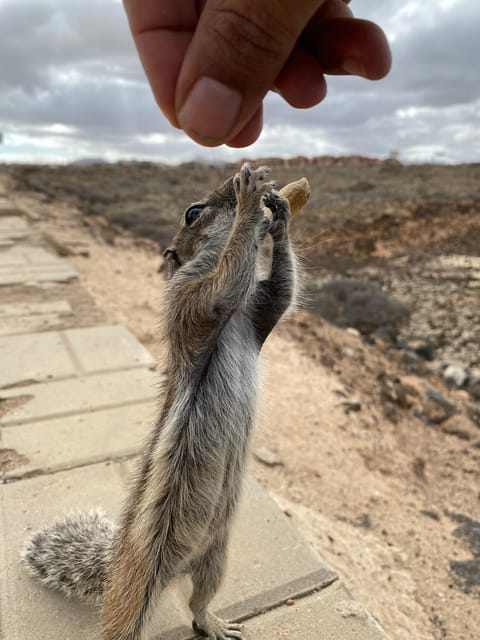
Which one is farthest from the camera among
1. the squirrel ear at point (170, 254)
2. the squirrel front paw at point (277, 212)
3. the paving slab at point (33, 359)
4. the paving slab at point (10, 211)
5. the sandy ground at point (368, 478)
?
the paving slab at point (10, 211)

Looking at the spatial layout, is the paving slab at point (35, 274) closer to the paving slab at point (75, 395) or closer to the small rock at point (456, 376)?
the paving slab at point (75, 395)

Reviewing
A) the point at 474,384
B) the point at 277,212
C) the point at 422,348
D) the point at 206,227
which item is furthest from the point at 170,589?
the point at 422,348

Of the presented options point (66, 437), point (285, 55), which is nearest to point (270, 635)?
point (66, 437)

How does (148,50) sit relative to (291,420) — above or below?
above

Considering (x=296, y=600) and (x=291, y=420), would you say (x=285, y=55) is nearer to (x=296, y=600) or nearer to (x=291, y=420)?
(x=296, y=600)

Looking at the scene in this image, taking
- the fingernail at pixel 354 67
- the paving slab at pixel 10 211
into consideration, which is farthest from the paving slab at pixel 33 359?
the paving slab at pixel 10 211

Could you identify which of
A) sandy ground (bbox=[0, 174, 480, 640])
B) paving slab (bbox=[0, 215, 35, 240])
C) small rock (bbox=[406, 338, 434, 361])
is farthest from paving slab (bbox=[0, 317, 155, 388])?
paving slab (bbox=[0, 215, 35, 240])
